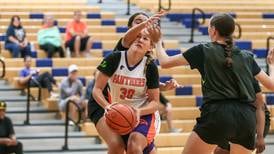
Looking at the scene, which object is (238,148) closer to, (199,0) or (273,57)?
(273,57)

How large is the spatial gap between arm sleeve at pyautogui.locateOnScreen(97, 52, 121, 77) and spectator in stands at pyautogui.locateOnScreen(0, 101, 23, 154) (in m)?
5.32

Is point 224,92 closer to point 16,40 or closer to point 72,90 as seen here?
point 72,90

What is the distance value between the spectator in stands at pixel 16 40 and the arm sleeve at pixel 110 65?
28.5 feet

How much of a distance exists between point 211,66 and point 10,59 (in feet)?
30.9

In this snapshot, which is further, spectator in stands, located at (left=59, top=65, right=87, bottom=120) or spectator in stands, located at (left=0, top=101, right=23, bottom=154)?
spectator in stands, located at (left=59, top=65, right=87, bottom=120)

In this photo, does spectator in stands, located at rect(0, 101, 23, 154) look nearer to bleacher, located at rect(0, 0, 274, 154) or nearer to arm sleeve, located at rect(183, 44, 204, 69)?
bleacher, located at rect(0, 0, 274, 154)

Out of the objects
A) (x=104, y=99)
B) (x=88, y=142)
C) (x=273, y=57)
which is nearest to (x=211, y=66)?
(x=273, y=57)

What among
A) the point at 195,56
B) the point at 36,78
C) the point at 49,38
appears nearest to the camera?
the point at 195,56

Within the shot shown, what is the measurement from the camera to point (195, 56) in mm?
6488

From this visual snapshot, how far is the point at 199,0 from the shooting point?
20938 millimetres

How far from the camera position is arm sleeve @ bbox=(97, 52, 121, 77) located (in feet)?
22.7

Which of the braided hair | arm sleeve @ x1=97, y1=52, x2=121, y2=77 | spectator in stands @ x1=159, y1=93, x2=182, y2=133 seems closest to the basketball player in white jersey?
arm sleeve @ x1=97, y1=52, x2=121, y2=77

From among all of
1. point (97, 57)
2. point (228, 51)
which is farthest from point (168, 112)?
point (228, 51)

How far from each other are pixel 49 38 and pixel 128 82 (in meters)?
8.96
